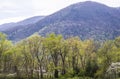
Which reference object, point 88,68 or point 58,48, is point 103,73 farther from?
point 58,48

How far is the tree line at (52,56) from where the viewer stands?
361 ft

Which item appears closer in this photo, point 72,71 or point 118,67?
point 118,67

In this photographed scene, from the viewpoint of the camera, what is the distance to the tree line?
11003cm

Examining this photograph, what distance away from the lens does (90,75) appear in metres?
109

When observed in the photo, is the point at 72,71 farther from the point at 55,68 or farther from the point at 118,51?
the point at 118,51

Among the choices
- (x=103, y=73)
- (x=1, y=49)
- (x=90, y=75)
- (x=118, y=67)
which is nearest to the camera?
(x=118, y=67)

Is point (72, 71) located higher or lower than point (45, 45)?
lower

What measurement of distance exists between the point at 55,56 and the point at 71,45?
7371mm

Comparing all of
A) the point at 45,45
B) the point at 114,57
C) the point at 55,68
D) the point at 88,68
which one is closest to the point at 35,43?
the point at 45,45

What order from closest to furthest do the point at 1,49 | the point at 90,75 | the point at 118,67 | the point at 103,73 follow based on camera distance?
the point at 118,67
the point at 103,73
the point at 90,75
the point at 1,49

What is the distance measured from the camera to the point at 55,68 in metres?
110

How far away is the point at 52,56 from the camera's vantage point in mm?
114438

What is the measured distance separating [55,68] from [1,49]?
2370cm

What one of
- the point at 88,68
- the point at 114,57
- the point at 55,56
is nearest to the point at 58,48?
the point at 55,56
